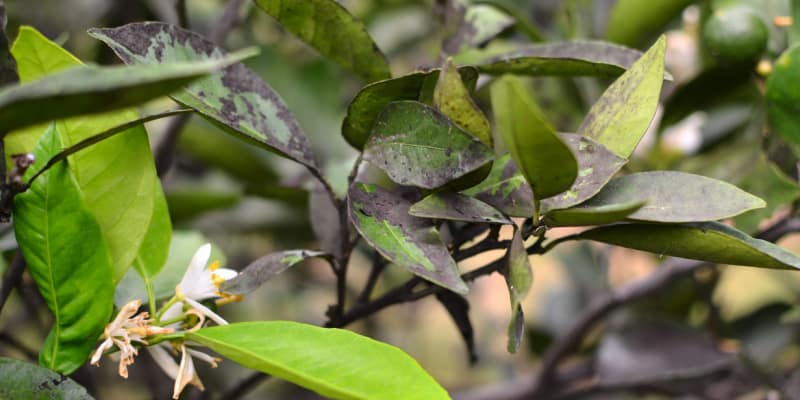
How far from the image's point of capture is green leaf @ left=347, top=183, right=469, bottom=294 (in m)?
0.34

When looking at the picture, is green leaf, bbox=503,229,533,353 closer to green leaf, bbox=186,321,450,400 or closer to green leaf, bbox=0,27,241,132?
green leaf, bbox=186,321,450,400

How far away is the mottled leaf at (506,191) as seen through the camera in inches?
15.0

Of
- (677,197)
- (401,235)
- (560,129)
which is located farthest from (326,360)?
(560,129)

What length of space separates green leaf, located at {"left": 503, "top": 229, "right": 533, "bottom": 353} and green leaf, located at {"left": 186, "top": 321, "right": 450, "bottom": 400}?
0.04 meters

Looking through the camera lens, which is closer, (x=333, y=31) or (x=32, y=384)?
(x=32, y=384)

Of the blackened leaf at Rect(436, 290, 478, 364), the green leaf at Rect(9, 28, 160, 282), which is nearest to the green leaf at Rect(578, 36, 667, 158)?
the blackened leaf at Rect(436, 290, 478, 364)

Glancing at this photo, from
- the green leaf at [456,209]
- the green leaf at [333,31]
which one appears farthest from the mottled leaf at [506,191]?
the green leaf at [333,31]

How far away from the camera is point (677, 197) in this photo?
1.18 feet

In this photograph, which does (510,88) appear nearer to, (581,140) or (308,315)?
(581,140)

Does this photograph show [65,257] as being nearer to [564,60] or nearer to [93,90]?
[93,90]

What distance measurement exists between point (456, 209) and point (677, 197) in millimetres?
103

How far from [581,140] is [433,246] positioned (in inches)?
3.5

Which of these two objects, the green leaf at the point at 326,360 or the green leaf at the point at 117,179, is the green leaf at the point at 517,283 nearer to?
the green leaf at the point at 326,360

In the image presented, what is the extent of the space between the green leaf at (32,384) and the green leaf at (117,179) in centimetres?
6
